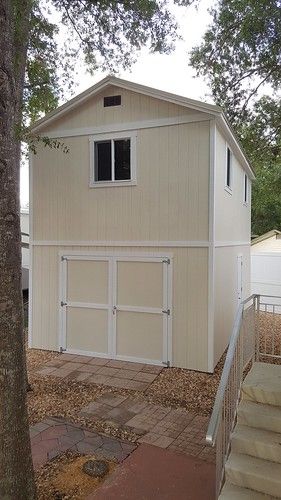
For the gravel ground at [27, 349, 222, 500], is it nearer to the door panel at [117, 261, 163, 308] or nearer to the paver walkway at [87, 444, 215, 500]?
the paver walkway at [87, 444, 215, 500]

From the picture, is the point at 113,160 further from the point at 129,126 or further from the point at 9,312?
the point at 9,312

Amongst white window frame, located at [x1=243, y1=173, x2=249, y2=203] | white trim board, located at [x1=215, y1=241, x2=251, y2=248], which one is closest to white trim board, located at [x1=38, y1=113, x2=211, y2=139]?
white trim board, located at [x1=215, y1=241, x2=251, y2=248]

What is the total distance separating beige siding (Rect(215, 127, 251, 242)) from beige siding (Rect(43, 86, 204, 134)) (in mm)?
1149

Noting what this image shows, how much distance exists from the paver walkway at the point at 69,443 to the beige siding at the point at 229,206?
13.4 ft

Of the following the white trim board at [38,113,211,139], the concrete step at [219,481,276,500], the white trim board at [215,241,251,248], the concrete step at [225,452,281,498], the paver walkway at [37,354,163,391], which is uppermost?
the white trim board at [38,113,211,139]

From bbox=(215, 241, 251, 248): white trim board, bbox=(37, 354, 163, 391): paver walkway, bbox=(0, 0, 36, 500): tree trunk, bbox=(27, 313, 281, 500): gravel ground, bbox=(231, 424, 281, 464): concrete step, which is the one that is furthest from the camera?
bbox=(215, 241, 251, 248): white trim board

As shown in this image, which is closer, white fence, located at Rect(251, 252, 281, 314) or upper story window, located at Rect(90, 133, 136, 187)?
upper story window, located at Rect(90, 133, 136, 187)

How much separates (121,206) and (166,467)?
4.83 meters

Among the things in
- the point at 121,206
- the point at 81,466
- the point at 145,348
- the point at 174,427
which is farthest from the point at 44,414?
the point at 121,206

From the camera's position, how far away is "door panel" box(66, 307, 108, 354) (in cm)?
772

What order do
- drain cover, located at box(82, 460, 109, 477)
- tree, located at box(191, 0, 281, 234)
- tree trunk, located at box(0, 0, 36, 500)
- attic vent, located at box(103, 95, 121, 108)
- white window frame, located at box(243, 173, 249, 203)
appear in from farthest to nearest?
1. white window frame, located at box(243, 173, 249, 203)
2. tree, located at box(191, 0, 281, 234)
3. attic vent, located at box(103, 95, 121, 108)
4. drain cover, located at box(82, 460, 109, 477)
5. tree trunk, located at box(0, 0, 36, 500)

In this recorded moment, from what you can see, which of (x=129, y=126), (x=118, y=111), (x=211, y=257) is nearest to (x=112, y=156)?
(x=129, y=126)

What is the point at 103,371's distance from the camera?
6930mm

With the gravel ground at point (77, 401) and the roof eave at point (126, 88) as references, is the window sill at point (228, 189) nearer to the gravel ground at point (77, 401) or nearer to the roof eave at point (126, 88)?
the roof eave at point (126, 88)
